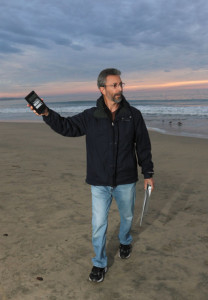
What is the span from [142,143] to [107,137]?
480mm

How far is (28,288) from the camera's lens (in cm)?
289

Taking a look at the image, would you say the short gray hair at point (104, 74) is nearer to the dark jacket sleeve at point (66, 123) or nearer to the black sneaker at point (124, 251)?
the dark jacket sleeve at point (66, 123)

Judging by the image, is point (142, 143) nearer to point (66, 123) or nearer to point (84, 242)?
point (66, 123)

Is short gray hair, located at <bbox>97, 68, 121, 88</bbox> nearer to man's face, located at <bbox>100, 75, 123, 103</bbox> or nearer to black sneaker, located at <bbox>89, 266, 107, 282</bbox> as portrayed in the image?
man's face, located at <bbox>100, 75, 123, 103</bbox>

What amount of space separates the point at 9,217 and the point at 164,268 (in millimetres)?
2685

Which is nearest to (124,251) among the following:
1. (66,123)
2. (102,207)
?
(102,207)

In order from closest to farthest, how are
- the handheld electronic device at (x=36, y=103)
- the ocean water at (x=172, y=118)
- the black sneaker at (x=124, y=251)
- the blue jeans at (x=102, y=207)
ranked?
the handheld electronic device at (x=36, y=103)
the blue jeans at (x=102, y=207)
the black sneaker at (x=124, y=251)
the ocean water at (x=172, y=118)

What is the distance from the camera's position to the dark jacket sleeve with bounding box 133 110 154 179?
121 inches

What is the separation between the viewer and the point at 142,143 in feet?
10.4

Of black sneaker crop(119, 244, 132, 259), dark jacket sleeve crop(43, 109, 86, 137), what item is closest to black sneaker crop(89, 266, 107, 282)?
black sneaker crop(119, 244, 132, 259)

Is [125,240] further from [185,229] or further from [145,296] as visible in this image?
[185,229]

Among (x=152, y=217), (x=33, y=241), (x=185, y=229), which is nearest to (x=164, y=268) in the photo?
(x=185, y=229)

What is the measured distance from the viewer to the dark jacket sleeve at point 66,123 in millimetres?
2996

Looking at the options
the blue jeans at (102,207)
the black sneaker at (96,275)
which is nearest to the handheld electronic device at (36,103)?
the blue jeans at (102,207)
